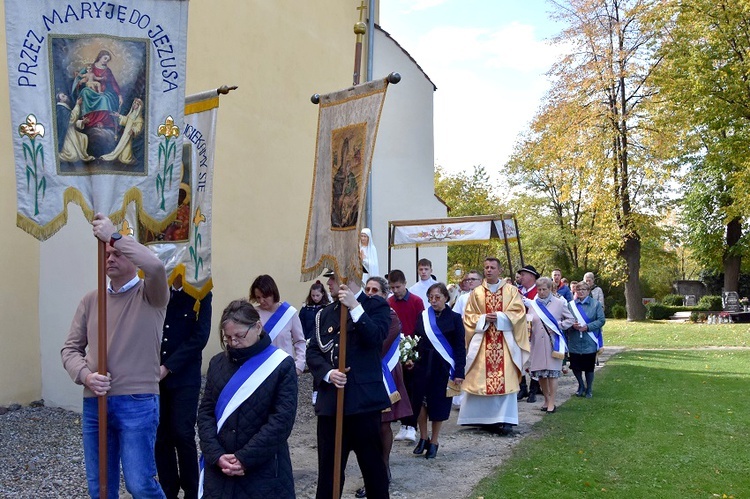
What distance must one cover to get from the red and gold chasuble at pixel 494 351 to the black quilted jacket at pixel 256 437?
5.83 meters

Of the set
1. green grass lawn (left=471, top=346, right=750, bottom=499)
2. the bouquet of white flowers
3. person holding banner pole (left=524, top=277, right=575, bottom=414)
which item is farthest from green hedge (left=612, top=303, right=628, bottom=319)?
the bouquet of white flowers

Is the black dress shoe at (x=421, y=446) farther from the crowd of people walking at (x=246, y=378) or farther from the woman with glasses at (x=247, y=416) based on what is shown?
the woman with glasses at (x=247, y=416)

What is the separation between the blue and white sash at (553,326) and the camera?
11.5 meters

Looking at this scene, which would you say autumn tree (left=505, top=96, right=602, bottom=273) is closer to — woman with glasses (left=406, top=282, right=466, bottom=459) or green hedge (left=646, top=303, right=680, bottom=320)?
green hedge (left=646, top=303, right=680, bottom=320)

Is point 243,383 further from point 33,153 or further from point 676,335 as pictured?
point 676,335

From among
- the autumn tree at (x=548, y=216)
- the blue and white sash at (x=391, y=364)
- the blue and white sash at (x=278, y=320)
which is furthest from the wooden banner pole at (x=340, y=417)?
the autumn tree at (x=548, y=216)

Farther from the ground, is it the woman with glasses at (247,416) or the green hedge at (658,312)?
the woman with glasses at (247,416)

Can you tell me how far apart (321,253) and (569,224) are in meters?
45.4

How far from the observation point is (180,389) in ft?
18.6

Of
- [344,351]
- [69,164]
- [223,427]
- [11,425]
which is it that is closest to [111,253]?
[69,164]

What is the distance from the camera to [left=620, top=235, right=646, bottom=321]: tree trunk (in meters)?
35.7

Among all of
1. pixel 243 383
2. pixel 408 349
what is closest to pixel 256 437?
pixel 243 383

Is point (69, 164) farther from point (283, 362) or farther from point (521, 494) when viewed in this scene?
point (521, 494)

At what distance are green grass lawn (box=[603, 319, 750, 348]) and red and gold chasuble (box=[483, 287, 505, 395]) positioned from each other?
52.8 feet
